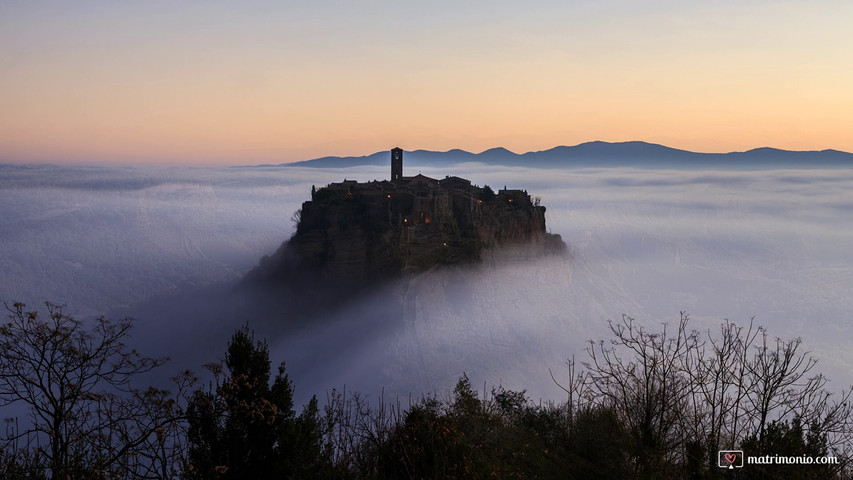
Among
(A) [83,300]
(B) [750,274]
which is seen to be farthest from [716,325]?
(A) [83,300]

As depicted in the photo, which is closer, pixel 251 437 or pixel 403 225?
pixel 251 437

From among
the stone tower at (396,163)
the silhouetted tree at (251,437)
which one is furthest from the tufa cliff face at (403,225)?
the silhouetted tree at (251,437)

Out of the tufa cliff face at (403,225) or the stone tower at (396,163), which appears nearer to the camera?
the tufa cliff face at (403,225)

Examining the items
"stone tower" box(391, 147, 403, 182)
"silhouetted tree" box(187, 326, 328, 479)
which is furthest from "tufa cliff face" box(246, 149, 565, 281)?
"silhouetted tree" box(187, 326, 328, 479)

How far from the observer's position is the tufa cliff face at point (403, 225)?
6788 centimetres

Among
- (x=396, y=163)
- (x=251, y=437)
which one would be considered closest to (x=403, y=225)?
(x=396, y=163)

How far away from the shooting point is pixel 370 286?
2891 inches

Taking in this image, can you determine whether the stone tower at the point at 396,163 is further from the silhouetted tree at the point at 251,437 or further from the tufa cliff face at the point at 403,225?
the silhouetted tree at the point at 251,437

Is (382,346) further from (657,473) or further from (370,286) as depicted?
(657,473)

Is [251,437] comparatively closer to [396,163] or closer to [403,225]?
[403,225]

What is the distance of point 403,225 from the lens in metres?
67.4

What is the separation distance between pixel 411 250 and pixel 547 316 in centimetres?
3507

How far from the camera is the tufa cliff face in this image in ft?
223

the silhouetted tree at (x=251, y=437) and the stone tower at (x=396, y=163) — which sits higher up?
the stone tower at (x=396, y=163)
